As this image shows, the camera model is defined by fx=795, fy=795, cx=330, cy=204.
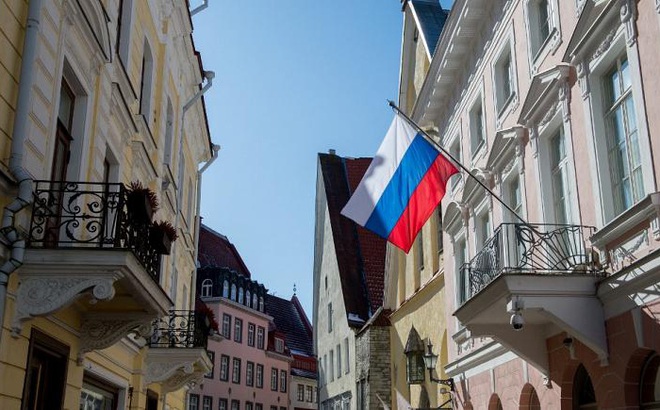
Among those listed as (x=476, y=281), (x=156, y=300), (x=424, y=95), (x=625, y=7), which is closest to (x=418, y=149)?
(x=476, y=281)

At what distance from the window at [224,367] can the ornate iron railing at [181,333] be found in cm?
3852

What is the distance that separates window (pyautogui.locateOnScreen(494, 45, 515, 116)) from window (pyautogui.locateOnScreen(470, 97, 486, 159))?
1.30 metres

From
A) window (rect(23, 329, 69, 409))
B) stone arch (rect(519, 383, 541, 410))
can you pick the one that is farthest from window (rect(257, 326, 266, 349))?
window (rect(23, 329, 69, 409))

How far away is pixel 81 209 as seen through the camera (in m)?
9.48

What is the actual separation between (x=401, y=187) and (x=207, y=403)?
43.3 meters

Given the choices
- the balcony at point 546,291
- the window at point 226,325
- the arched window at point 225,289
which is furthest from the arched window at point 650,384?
the window at point 226,325

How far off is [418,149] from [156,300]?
483 cm

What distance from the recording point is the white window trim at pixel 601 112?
840cm

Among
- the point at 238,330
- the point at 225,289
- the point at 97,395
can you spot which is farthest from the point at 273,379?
Answer: the point at 97,395

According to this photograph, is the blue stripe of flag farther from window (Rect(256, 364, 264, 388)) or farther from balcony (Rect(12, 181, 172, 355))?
window (Rect(256, 364, 264, 388))

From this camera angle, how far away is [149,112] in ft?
47.1

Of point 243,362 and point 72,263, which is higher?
point 243,362

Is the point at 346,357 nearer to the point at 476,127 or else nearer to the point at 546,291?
the point at 476,127

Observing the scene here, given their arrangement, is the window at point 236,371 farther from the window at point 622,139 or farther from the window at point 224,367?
the window at point 622,139
